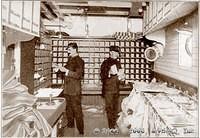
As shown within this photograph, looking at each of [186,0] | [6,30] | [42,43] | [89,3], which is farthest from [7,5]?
[186,0]

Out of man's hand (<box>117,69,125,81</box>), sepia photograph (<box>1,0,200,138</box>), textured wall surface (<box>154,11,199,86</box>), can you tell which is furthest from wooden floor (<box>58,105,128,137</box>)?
textured wall surface (<box>154,11,199,86</box>)

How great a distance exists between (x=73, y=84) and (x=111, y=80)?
0.22 m

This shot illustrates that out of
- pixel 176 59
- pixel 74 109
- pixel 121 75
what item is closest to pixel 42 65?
→ pixel 74 109

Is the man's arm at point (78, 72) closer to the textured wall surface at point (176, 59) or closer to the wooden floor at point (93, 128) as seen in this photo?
the wooden floor at point (93, 128)

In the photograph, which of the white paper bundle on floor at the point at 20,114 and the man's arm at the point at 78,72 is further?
the man's arm at the point at 78,72

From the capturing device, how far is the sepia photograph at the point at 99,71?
160 centimetres

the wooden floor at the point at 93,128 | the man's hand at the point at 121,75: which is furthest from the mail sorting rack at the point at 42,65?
the man's hand at the point at 121,75

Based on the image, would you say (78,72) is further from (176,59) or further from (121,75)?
(176,59)

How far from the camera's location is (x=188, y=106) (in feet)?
5.32

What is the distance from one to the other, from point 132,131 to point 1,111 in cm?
73

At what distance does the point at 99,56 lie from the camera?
1.67 metres

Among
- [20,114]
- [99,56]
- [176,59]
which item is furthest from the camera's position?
[176,59]

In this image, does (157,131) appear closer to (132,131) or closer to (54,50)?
(132,131)

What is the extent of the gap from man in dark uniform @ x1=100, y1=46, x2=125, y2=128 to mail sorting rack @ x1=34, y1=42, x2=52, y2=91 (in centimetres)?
31
